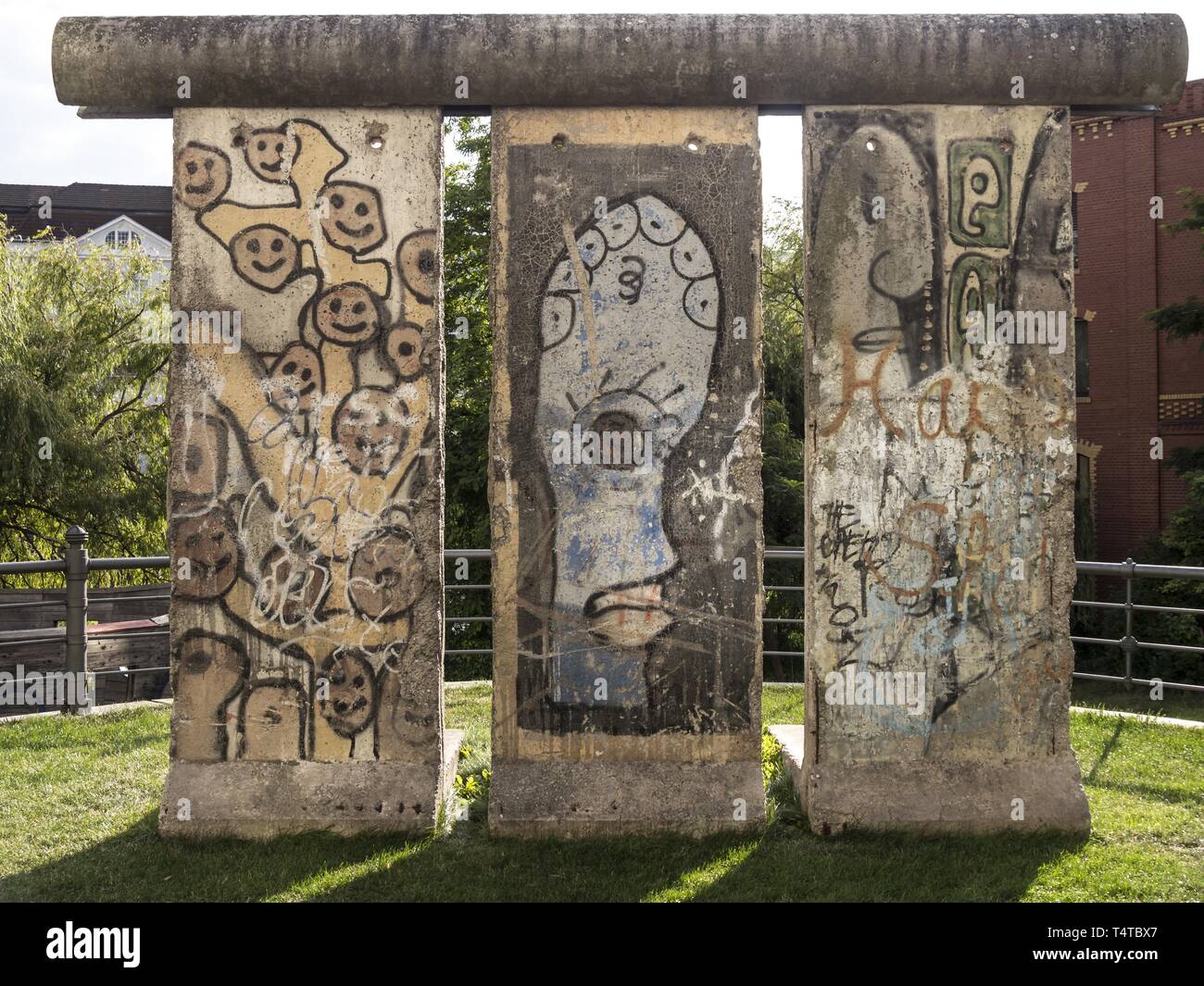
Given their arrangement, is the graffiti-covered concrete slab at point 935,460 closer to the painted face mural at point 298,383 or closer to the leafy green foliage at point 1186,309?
the painted face mural at point 298,383

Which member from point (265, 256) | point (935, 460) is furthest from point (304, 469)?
point (935, 460)

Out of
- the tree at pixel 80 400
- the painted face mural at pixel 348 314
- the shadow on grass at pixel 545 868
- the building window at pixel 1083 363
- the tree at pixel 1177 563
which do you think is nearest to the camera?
the shadow on grass at pixel 545 868

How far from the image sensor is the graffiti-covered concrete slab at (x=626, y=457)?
16.6ft

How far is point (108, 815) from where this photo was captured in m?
5.44

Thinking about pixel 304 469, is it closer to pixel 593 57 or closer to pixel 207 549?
pixel 207 549

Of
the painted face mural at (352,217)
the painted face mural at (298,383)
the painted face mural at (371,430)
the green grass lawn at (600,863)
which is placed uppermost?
the painted face mural at (352,217)

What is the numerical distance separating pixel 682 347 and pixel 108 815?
12.1ft

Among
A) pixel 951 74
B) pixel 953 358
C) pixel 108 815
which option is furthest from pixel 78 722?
pixel 951 74

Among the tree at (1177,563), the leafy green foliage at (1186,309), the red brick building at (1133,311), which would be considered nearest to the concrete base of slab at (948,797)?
the tree at (1177,563)

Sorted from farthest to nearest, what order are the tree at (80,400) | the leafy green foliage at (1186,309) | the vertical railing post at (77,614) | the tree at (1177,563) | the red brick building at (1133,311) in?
the red brick building at (1133,311)
the leafy green foliage at (1186,309)
the tree at (1177,563)
the tree at (80,400)
the vertical railing post at (77,614)

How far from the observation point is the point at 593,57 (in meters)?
5.00

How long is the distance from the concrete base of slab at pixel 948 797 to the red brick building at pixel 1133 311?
16.1 m

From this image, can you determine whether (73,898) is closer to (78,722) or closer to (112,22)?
(78,722)

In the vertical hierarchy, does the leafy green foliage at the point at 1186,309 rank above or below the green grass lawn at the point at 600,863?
above
